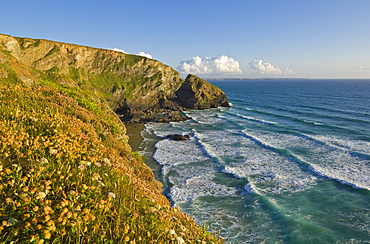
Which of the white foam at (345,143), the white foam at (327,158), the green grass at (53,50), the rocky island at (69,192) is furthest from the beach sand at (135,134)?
the white foam at (345,143)

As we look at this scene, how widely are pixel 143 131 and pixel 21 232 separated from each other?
42.5 m

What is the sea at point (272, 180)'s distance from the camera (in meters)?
15.2

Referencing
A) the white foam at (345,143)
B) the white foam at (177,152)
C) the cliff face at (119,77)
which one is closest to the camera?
the white foam at (177,152)

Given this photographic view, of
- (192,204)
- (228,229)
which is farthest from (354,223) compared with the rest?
(192,204)

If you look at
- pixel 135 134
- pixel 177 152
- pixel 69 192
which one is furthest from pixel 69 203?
pixel 135 134

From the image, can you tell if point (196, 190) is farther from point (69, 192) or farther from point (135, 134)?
point (135, 134)

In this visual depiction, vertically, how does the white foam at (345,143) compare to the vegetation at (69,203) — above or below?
below

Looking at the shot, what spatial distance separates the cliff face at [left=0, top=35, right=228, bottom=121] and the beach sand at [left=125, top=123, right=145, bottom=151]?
18.9 feet

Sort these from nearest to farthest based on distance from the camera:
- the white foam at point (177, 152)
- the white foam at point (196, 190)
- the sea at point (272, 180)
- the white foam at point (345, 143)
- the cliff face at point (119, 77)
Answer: the sea at point (272, 180)
the white foam at point (196, 190)
the white foam at point (177, 152)
the white foam at point (345, 143)
the cliff face at point (119, 77)

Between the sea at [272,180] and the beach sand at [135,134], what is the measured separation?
149cm

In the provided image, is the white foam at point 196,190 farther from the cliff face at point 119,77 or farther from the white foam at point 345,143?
the cliff face at point 119,77

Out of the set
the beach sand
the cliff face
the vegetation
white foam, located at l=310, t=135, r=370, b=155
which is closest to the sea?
white foam, located at l=310, t=135, r=370, b=155

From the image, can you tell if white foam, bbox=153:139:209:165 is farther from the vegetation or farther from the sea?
the vegetation

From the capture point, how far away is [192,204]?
18109mm
